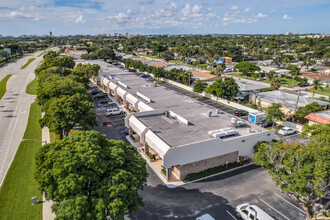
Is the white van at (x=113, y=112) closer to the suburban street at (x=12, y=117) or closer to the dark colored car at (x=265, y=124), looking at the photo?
the suburban street at (x=12, y=117)

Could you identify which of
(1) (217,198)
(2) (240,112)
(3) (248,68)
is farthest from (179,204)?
(3) (248,68)

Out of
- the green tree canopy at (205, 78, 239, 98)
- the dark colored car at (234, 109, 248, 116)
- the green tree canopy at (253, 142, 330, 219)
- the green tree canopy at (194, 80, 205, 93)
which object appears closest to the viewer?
the green tree canopy at (253, 142, 330, 219)

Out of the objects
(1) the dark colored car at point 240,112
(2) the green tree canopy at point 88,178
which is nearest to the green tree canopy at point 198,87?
(1) the dark colored car at point 240,112

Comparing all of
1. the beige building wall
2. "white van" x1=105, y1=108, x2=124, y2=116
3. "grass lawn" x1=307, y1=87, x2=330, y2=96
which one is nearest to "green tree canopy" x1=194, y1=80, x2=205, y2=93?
"white van" x1=105, y1=108, x2=124, y2=116

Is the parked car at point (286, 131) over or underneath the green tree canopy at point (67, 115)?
underneath

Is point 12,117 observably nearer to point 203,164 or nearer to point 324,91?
point 203,164

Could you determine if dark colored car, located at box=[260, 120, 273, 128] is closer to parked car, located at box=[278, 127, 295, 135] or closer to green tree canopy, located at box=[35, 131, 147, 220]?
parked car, located at box=[278, 127, 295, 135]

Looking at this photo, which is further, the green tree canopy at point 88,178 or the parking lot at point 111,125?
the parking lot at point 111,125
